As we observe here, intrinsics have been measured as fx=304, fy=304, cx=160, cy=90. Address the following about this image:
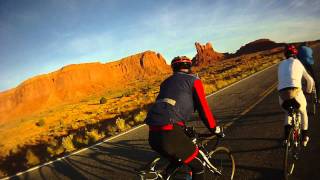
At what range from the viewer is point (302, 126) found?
5660mm

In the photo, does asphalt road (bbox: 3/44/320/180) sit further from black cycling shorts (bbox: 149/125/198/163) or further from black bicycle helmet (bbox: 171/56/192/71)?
black bicycle helmet (bbox: 171/56/192/71)

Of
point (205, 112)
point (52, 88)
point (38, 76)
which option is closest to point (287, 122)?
point (205, 112)

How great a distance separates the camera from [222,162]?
4.98m

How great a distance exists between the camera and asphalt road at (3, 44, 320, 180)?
18.4 ft


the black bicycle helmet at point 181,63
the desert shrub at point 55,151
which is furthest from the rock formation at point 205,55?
the black bicycle helmet at point 181,63

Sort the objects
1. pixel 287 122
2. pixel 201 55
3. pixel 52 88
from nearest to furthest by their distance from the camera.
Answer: pixel 287 122
pixel 52 88
pixel 201 55

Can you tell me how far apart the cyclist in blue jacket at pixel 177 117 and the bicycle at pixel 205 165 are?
0.89 ft

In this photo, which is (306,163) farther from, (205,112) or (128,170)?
(128,170)

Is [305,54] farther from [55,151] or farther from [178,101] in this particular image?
[55,151]

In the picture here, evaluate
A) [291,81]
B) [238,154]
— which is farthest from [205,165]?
[238,154]

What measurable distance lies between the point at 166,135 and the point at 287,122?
2.93 metres

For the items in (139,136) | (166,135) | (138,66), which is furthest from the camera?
(138,66)

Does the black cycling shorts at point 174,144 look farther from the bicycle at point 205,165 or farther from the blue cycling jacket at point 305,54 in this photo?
the blue cycling jacket at point 305,54

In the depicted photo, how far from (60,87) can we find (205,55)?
292ft
